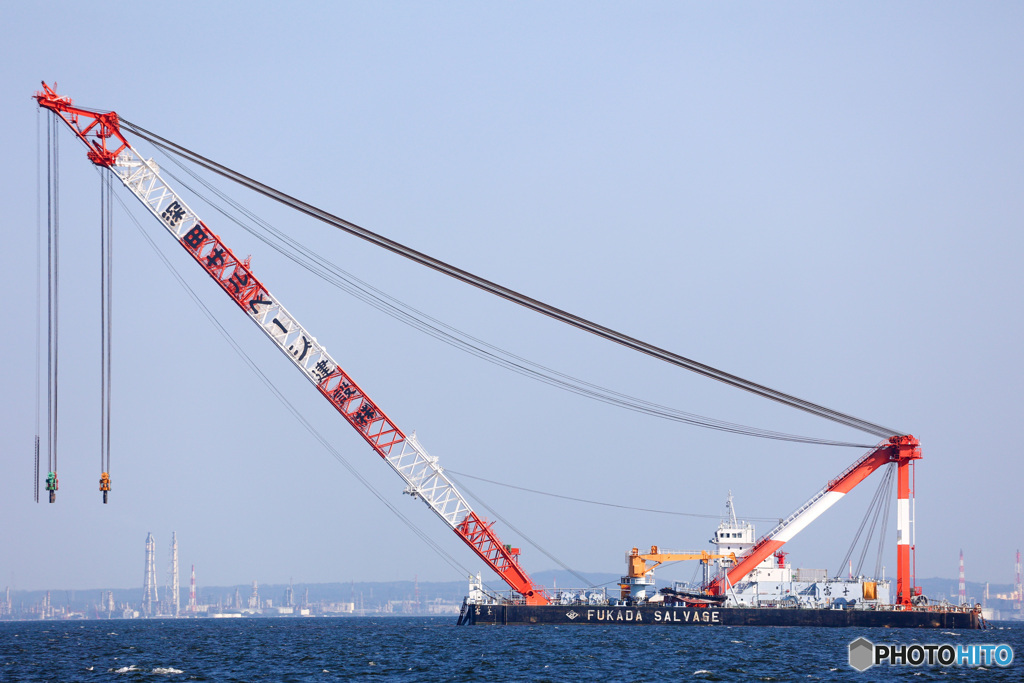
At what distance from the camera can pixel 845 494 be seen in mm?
84875

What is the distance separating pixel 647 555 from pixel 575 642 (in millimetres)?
23802

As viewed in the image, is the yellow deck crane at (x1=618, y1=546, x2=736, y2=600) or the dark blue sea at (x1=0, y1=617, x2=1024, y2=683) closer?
the dark blue sea at (x1=0, y1=617, x2=1024, y2=683)

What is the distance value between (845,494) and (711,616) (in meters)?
14.2

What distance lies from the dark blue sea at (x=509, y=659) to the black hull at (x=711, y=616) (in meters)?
2.80

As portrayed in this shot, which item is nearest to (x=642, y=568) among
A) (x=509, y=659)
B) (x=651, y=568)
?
(x=651, y=568)

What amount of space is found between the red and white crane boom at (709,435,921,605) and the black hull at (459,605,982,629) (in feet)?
8.11

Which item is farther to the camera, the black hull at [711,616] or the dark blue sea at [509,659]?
the black hull at [711,616]

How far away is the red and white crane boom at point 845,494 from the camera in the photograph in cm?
8031

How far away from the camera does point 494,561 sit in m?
78.4

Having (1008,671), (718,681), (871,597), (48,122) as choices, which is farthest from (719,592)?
(48,122)

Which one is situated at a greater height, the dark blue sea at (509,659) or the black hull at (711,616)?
the dark blue sea at (509,659)

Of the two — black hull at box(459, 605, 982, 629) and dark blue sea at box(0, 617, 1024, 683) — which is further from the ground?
dark blue sea at box(0, 617, 1024, 683)

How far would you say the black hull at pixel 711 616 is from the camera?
3204 inches

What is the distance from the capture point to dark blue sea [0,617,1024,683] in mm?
46125
